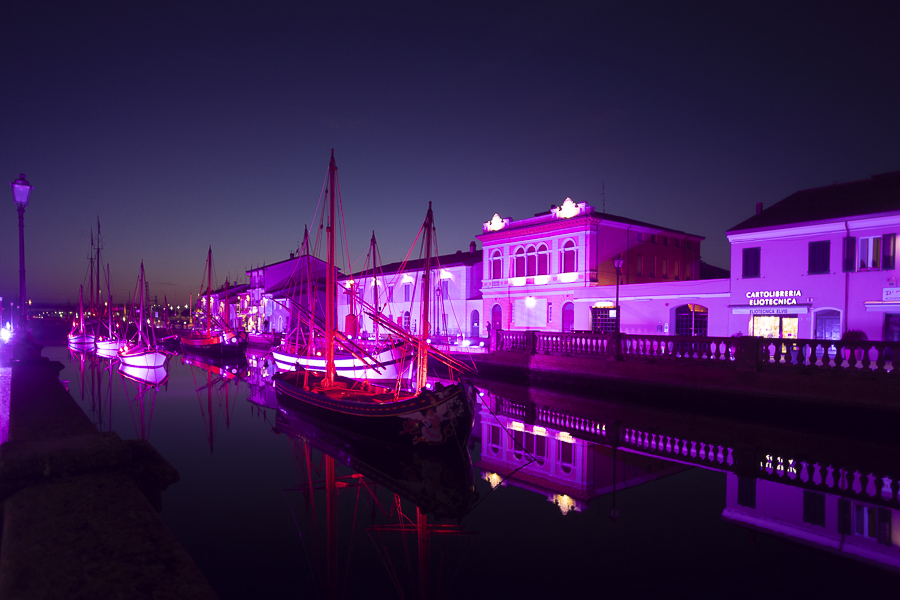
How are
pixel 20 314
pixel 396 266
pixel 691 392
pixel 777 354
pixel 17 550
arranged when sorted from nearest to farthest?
pixel 17 550
pixel 777 354
pixel 691 392
pixel 20 314
pixel 396 266

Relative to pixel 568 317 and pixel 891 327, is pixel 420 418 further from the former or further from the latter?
pixel 568 317

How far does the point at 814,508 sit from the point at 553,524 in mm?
4872

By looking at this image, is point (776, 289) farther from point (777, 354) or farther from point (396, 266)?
point (396, 266)

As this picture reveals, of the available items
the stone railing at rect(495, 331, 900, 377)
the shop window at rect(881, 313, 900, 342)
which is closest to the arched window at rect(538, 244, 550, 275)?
the stone railing at rect(495, 331, 900, 377)

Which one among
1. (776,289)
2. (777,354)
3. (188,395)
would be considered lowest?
(188,395)

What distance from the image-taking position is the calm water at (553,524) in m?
6.71

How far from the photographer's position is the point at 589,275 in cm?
3588

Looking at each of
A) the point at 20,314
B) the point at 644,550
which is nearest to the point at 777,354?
the point at 644,550

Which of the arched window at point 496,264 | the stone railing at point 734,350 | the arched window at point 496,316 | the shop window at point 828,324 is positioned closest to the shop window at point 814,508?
the stone railing at point 734,350

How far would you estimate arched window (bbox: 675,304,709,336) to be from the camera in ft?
98.6

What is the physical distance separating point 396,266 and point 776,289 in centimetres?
4137

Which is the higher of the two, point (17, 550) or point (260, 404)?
point (17, 550)

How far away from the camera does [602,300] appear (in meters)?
34.6

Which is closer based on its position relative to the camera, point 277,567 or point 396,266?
point 277,567
